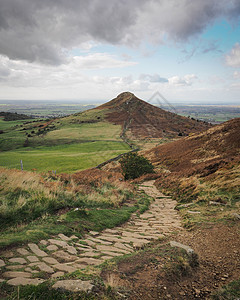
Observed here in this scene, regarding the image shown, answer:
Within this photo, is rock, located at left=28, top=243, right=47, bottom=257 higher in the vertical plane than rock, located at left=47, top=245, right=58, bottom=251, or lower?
higher

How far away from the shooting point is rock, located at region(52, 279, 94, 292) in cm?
325

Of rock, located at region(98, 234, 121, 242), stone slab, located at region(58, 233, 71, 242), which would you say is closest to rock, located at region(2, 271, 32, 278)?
stone slab, located at region(58, 233, 71, 242)

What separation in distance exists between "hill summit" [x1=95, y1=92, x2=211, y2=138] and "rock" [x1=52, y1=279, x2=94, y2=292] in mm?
70879

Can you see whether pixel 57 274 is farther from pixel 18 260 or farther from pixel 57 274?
pixel 18 260

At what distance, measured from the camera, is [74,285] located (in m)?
3.35

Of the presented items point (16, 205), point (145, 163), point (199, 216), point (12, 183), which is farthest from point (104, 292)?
point (145, 163)

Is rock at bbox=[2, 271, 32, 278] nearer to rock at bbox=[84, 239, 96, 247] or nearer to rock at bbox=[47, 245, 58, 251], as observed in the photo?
rock at bbox=[47, 245, 58, 251]

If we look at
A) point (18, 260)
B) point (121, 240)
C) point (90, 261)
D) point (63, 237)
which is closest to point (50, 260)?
point (18, 260)

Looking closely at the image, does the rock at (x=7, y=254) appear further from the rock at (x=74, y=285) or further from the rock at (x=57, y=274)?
the rock at (x=74, y=285)

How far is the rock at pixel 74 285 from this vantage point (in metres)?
3.25

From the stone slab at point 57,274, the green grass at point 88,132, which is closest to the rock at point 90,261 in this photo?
the stone slab at point 57,274

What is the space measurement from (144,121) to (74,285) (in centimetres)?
9342

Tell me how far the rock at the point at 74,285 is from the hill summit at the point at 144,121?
70.9 metres

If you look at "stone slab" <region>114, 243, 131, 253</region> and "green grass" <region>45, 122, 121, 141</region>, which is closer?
"stone slab" <region>114, 243, 131, 253</region>
